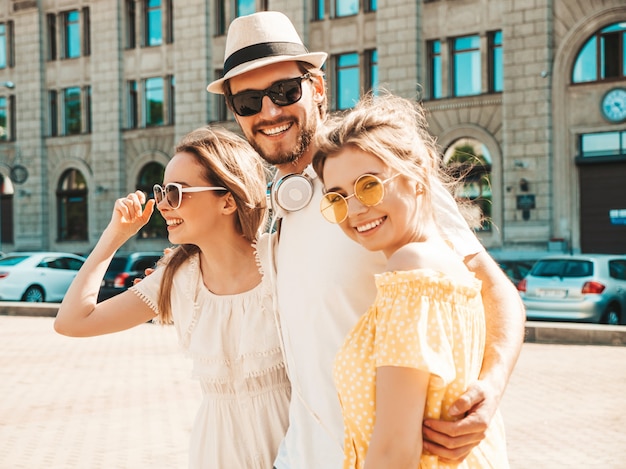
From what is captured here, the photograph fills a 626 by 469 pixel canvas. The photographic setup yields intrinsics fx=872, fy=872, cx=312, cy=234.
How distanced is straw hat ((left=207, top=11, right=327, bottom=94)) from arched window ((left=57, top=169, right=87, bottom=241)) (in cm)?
3560

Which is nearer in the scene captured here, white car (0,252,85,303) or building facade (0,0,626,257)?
white car (0,252,85,303)

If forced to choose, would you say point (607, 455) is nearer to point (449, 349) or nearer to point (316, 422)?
point (316, 422)

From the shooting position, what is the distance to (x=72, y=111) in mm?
38062

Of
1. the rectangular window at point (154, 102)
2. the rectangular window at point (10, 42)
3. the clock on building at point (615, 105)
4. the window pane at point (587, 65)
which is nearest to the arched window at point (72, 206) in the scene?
the rectangular window at point (154, 102)

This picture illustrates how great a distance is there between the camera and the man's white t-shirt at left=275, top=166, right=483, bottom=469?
2291mm

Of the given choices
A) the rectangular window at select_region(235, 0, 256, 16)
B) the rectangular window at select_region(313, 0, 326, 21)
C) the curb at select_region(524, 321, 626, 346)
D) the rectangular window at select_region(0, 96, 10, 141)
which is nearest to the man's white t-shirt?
the curb at select_region(524, 321, 626, 346)

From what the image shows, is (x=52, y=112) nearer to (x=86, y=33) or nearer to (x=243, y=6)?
(x=86, y=33)

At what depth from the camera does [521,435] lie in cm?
762

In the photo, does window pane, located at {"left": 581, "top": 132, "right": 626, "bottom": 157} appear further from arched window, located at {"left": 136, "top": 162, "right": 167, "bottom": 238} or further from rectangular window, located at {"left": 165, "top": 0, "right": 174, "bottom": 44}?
rectangular window, located at {"left": 165, "top": 0, "right": 174, "bottom": 44}

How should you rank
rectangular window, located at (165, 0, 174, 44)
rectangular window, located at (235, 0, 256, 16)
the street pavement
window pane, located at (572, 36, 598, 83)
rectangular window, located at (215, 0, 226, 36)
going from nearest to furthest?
1. the street pavement
2. window pane, located at (572, 36, 598, 83)
3. rectangular window, located at (235, 0, 256, 16)
4. rectangular window, located at (215, 0, 226, 36)
5. rectangular window, located at (165, 0, 174, 44)

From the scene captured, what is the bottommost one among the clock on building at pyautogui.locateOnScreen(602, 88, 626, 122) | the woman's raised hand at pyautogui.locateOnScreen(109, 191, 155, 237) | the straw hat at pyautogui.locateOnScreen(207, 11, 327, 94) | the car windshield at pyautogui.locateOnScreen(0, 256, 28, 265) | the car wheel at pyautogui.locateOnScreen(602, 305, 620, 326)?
the car wheel at pyautogui.locateOnScreen(602, 305, 620, 326)

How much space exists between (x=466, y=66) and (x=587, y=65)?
13.1 ft

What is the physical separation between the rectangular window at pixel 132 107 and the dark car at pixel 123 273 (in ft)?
50.5

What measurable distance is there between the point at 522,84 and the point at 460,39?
3014 mm
